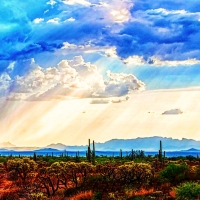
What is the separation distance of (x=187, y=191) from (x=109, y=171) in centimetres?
1261

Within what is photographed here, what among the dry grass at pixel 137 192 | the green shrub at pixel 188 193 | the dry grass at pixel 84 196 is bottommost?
the dry grass at pixel 84 196

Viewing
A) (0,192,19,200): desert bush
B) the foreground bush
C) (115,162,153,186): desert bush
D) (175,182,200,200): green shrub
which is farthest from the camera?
(115,162,153,186): desert bush

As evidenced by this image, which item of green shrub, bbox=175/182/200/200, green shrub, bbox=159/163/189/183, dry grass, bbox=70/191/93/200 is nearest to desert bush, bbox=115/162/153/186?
green shrub, bbox=159/163/189/183

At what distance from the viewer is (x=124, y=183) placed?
27.3m

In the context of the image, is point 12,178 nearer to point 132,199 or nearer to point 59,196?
point 59,196

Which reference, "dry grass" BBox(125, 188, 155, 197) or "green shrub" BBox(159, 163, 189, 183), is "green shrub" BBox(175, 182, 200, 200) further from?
"green shrub" BBox(159, 163, 189, 183)

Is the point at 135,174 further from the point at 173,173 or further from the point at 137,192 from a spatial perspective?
the point at 137,192

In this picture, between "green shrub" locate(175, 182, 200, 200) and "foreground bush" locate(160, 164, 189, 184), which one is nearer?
"green shrub" locate(175, 182, 200, 200)

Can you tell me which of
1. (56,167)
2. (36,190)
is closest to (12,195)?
(36,190)

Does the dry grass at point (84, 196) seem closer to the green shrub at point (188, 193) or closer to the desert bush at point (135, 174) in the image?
the desert bush at point (135, 174)

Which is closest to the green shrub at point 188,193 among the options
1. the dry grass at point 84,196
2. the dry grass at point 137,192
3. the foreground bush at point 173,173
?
the dry grass at point 137,192

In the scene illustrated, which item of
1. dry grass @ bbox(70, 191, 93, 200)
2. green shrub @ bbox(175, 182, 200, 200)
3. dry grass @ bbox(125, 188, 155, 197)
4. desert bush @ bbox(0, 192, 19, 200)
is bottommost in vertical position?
desert bush @ bbox(0, 192, 19, 200)

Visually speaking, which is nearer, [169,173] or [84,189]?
[84,189]

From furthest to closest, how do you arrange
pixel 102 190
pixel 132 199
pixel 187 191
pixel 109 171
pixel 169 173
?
pixel 109 171 → pixel 169 173 → pixel 102 190 → pixel 132 199 → pixel 187 191
